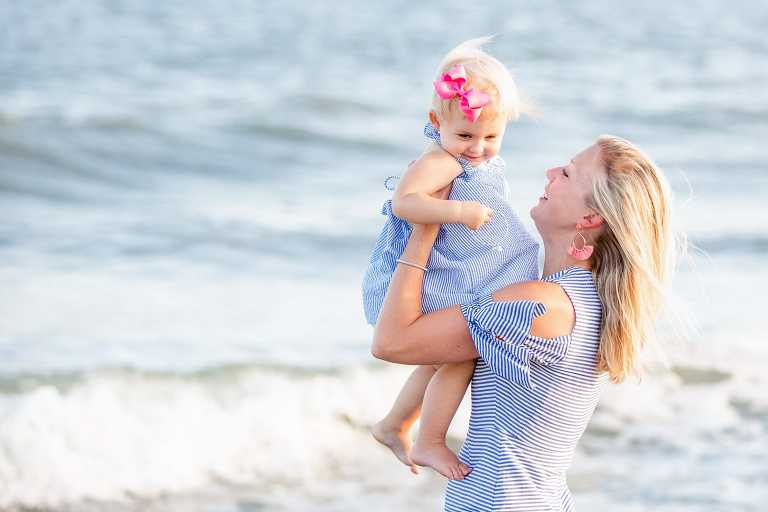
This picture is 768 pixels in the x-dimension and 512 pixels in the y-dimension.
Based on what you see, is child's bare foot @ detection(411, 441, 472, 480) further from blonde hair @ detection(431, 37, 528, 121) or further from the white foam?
the white foam

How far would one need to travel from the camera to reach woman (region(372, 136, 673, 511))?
2621 mm

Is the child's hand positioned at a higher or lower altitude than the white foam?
higher

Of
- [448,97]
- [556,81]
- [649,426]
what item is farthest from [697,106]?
[448,97]

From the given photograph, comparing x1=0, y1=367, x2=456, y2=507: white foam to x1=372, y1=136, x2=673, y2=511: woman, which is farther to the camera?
x1=0, y1=367, x2=456, y2=507: white foam

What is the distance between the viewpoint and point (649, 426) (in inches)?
257

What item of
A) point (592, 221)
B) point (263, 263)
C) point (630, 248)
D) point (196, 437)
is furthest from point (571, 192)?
point (263, 263)

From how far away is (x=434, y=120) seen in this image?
2758 millimetres

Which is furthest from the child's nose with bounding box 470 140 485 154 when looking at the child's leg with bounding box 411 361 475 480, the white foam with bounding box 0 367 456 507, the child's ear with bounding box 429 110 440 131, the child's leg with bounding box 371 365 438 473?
the white foam with bounding box 0 367 456 507

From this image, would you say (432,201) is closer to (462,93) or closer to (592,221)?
(462,93)

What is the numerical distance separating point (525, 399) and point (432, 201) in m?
0.49

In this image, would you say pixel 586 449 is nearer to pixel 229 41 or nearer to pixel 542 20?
pixel 229 41

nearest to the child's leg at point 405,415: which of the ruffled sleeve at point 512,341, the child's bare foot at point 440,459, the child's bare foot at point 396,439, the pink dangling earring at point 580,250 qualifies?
the child's bare foot at point 396,439

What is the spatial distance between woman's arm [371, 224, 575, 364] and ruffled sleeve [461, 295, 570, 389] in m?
0.02

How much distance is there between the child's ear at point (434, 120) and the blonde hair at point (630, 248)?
36 cm
